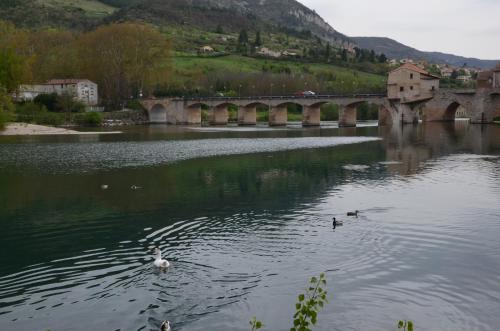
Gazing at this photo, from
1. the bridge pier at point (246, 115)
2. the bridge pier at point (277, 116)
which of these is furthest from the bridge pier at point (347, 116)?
the bridge pier at point (246, 115)

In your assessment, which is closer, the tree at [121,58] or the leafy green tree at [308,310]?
the leafy green tree at [308,310]

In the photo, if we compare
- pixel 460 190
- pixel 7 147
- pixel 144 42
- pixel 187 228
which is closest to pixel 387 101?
pixel 144 42

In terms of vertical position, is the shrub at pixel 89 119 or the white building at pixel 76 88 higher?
the white building at pixel 76 88

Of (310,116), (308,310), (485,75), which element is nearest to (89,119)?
(310,116)

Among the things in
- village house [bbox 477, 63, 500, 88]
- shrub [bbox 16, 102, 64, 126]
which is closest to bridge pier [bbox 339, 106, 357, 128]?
village house [bbox 477, 63, 500, 88]

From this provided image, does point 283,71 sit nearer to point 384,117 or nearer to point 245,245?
point 384,117

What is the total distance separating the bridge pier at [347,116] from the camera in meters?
104

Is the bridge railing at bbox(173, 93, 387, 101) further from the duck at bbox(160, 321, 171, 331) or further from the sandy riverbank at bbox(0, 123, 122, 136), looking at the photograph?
the duck at bbox(160, 321, 171, 331)

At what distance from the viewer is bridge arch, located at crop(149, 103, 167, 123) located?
423 feet

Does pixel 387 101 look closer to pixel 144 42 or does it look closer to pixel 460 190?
pixel 144 42

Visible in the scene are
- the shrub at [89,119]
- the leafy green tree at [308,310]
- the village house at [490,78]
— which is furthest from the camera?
the shrub at [89,119]

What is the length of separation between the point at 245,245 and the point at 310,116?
90184 mm

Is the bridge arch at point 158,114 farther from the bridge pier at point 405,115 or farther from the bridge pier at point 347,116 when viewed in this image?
the bridge pier at point 405,115

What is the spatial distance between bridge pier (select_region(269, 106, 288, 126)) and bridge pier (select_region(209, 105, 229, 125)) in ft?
41.7
